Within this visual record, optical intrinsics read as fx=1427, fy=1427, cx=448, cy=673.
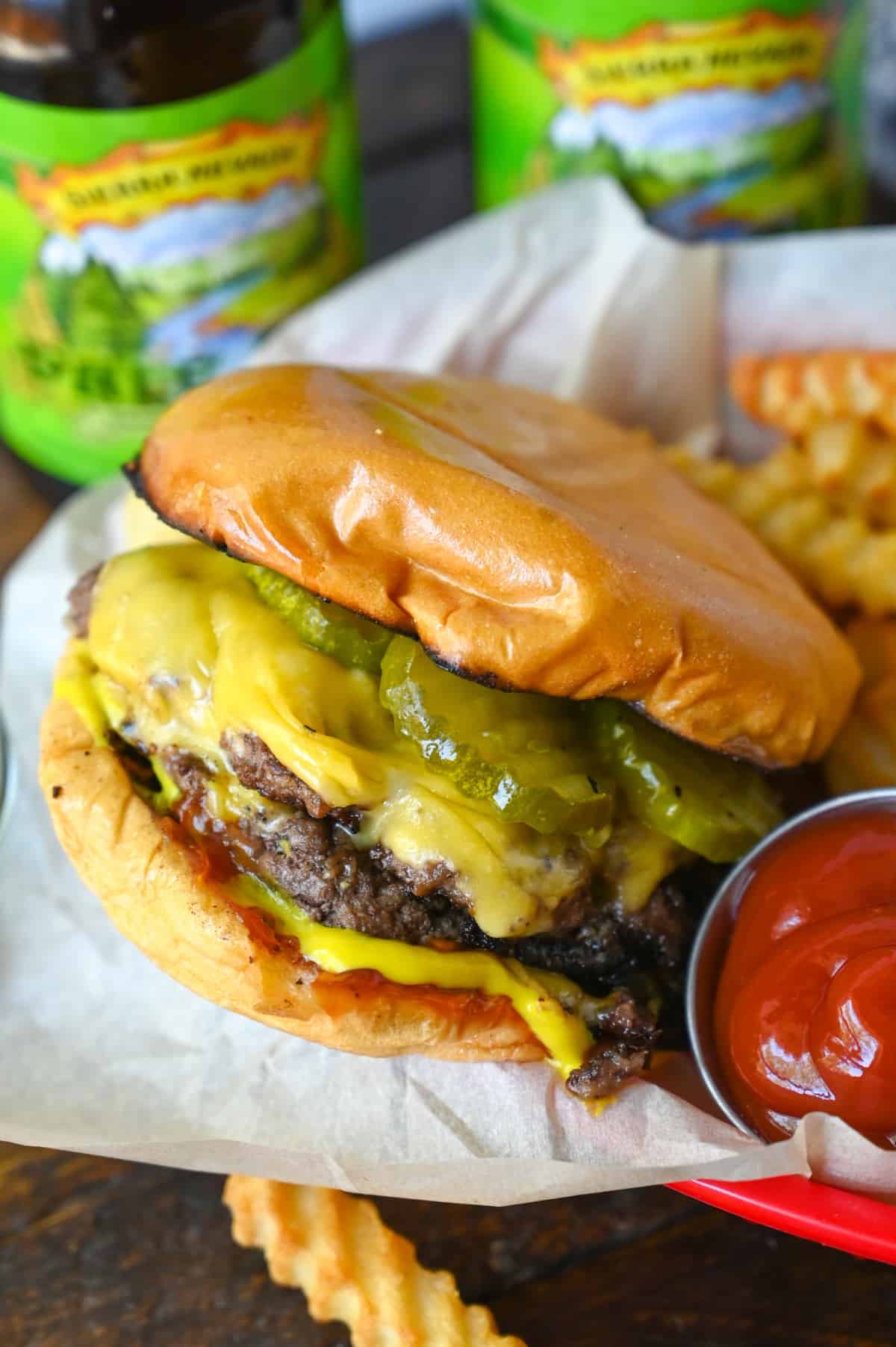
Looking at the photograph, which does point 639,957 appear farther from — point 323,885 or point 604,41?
point 604,41

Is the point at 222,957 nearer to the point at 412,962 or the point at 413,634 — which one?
the point at 412,962

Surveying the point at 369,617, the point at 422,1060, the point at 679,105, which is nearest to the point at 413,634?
the point at 369,617

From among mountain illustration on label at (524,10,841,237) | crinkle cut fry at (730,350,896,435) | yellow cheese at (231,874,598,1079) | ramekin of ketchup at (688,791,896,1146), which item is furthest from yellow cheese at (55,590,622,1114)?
mountain illustration on label at (524,10,841,237)

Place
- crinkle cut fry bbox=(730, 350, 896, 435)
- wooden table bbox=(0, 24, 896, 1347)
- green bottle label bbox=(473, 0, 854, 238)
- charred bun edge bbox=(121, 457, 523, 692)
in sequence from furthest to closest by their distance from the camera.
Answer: green bottle label bbox=(473, 0, 854, 238), crinkle cut fry bbox=(730, 350, 896, 435), wooden table bbox=(0, 24, 896, 1347), charred bun edge bbox=(121, 457, 523, 692)

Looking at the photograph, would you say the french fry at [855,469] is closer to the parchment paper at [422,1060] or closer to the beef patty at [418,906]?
the parchment paper at [422,1060]

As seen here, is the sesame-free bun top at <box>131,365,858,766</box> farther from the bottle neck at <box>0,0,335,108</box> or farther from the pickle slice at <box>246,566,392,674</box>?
the bottle neck at <box>0,0,335,108</box>

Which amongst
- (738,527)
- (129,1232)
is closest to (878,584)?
(738,527)
